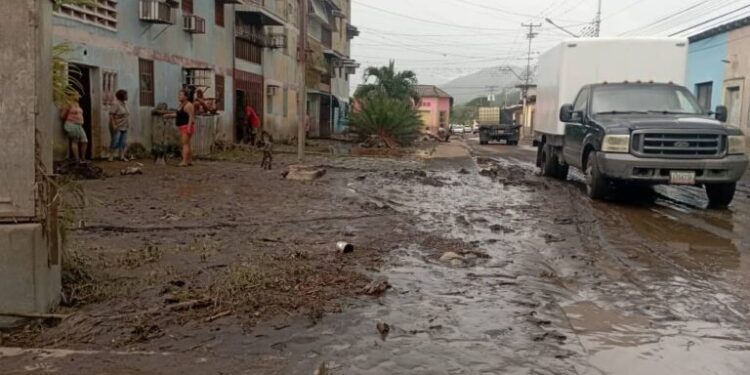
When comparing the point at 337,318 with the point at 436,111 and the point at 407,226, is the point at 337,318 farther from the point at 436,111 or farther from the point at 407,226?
the point at 436,111

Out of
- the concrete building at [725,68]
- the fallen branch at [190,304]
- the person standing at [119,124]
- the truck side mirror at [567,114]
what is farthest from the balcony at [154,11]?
the concrete building at [725,68]

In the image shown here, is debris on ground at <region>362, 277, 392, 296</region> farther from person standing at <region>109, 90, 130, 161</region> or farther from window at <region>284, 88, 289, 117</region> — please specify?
window at <region>284, 88, 289, 117</region>

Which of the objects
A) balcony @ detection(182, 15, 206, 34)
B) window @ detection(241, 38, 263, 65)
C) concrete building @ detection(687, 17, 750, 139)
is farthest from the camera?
window @ detection(241, 38, 263, 65)

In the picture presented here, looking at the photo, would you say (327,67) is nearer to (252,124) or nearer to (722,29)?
(252,124)

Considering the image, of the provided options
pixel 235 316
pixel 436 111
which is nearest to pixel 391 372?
pixel 235 316

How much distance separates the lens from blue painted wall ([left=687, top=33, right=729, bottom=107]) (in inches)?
1005

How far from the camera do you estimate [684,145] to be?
376 inches

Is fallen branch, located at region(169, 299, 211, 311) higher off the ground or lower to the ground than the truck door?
lower

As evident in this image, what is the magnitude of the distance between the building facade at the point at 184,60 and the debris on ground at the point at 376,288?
11.4 feet

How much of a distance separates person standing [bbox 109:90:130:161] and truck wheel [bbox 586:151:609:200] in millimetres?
10445

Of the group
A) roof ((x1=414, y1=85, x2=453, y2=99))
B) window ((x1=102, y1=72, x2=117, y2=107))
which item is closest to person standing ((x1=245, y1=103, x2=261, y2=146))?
window ((x1=102, y1=72, x2=117, y2=107))

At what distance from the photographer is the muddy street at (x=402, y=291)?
12.2 feet

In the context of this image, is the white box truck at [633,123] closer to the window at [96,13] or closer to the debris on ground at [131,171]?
the debris on ground at [131,171]

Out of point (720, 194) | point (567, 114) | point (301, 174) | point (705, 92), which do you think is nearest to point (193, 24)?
point (301, 174)
